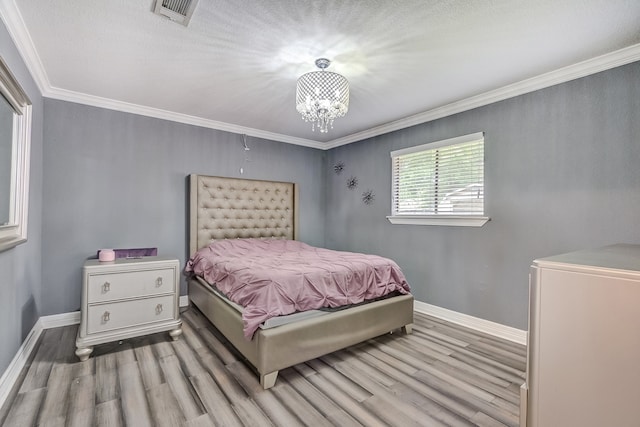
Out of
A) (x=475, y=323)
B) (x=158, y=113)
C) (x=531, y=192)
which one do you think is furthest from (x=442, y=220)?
(x=158, y=113)

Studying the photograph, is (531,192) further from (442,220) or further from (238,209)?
(238,209)

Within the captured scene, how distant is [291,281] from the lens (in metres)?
2.11

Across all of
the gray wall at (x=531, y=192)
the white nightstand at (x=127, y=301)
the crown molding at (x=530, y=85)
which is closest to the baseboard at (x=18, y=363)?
the white nightstand at (x=127, y=301)

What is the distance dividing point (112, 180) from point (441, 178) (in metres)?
3.68

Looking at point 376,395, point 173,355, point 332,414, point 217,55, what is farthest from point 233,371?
point 217,55

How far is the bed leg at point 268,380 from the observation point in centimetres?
190

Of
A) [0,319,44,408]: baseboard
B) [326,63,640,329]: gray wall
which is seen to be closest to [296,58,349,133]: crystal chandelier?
[326,63,640,329]: gray wall

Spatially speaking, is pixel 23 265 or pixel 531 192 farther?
Result: pixel 531 192

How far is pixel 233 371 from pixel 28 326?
1.82 m

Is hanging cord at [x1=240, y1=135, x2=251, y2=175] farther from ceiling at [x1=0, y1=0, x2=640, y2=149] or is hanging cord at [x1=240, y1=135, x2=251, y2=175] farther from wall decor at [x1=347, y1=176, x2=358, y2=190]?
wall decor at [x1=347, y1=176, x2=358, y2=190]

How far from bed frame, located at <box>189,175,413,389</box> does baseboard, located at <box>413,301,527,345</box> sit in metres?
0.65

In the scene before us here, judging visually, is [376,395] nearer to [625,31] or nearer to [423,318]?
[423,318]

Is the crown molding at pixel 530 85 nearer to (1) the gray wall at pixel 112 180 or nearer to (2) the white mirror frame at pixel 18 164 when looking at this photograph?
(1) the gray wall at pixel 112 180

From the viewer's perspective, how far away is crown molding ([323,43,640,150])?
7.04ft
